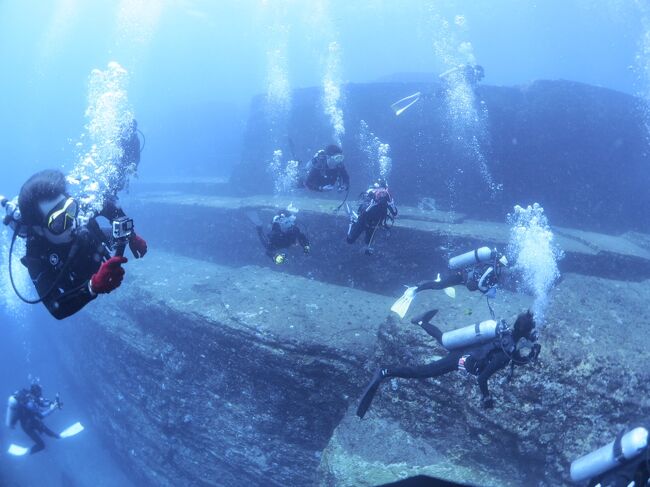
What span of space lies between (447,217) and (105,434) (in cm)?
1448

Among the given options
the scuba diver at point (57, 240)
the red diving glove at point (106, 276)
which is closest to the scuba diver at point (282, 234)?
Answer: the scuba diver at point (57, 240)

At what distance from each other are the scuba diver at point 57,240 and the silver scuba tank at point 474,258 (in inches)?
210

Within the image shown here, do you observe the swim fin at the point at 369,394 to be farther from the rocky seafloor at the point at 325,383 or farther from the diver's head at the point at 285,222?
the diver's head at the point at 285,222

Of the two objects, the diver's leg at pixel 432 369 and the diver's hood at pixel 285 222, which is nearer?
the diver's leg at pixel 432 369

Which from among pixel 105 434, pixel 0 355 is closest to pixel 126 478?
pixel 105 434

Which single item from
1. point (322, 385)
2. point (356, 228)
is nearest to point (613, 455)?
point (356, 228)

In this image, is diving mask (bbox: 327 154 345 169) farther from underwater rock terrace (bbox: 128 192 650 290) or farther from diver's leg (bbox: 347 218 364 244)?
underwater rock terrace (bbox: 128 192 650 290)

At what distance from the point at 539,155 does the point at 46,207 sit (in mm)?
12721

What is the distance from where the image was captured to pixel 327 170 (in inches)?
290

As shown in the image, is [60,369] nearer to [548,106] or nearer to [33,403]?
[33,403]

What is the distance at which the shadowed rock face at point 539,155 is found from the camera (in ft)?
37.2

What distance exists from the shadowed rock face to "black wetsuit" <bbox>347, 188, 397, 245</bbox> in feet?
19.9

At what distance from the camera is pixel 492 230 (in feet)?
30.6

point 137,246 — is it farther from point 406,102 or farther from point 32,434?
point 406,102
